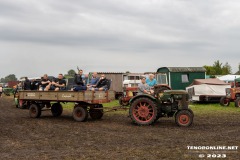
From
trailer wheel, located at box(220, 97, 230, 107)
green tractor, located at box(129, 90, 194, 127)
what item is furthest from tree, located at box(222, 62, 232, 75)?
green tractor, located at box(129, 90, 194, 127)

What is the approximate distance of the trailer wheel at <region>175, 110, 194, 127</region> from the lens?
9.41 m

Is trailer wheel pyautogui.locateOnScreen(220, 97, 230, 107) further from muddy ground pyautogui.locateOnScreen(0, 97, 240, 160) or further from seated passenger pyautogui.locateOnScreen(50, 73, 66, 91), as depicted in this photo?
seated passenger pyautogui.locateOnScreen(50, 73, 66, 91)

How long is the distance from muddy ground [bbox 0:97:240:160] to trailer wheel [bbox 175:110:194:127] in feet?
0.67

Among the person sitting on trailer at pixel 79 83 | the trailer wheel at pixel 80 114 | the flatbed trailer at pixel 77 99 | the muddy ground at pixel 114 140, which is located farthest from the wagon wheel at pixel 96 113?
the muddy ground at pixel 114 140

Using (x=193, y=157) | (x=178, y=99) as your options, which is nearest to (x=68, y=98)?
(x=178, y=99)

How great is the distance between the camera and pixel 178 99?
9.89 meters

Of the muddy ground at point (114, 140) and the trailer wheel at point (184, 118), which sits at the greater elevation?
the trailer wheel at point (184, 118)

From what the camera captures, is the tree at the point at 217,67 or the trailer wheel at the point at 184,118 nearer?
the trailer wheel at the point at 184,118

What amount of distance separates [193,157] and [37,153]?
303 centimetres

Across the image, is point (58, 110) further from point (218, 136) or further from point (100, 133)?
point (218, 136)

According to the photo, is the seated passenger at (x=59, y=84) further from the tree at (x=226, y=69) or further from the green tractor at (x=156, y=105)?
the tree at (x=226, y=69)

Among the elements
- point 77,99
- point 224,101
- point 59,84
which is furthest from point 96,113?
point 224,101

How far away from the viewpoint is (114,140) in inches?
291

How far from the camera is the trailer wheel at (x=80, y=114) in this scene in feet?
36.8
